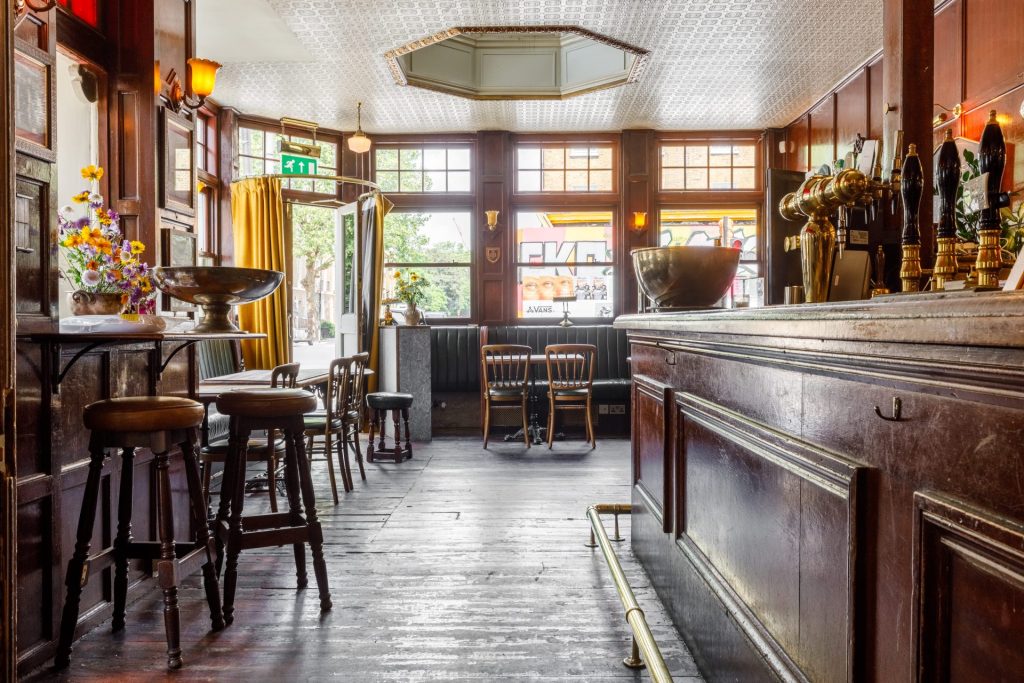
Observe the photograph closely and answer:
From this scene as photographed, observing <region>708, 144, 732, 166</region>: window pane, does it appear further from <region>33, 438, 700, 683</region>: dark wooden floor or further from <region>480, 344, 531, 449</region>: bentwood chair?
<region>33, 438, 700, 683</region>: dark wooden floor

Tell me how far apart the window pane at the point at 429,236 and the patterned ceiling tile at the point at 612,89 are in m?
0.98

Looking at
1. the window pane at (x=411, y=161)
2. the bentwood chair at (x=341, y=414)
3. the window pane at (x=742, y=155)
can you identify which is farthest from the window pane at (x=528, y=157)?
the bentwood chair at (x=341, y=414)

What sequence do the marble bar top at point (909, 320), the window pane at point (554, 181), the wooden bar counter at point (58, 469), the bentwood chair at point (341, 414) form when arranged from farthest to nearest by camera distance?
the window pane at point (554, 181) → the bentwood chair at point (341, 414) → the wooden bar counter at point (58, 469) → the marble bar top at point (909, 320)

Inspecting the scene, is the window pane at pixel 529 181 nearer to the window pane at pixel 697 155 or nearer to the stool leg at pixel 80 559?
the window pane at pixel 697 155

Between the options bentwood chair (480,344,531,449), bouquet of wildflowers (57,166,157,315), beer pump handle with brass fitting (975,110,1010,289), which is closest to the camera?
beer pump handle with brass fitting (975,110,1010,289)

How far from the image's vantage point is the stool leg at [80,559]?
6.82ft

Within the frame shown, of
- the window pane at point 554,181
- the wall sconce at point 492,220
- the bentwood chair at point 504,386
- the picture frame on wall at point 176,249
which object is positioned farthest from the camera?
the window pane at point 554,181

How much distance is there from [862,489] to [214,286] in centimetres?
223

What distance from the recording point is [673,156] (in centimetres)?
771

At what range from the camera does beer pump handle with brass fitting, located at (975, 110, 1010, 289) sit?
1129mm

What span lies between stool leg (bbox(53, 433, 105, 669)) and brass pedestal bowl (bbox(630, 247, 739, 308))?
1.97 m

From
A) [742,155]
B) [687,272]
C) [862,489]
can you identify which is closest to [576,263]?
[742,155]

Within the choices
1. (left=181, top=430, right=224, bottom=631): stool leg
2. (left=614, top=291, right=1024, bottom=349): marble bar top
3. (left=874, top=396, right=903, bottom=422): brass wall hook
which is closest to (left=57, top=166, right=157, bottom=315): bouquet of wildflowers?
(left=181, top=430, right=224, bottom=631): stool leg

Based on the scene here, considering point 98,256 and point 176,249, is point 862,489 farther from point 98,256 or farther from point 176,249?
point 176,249
